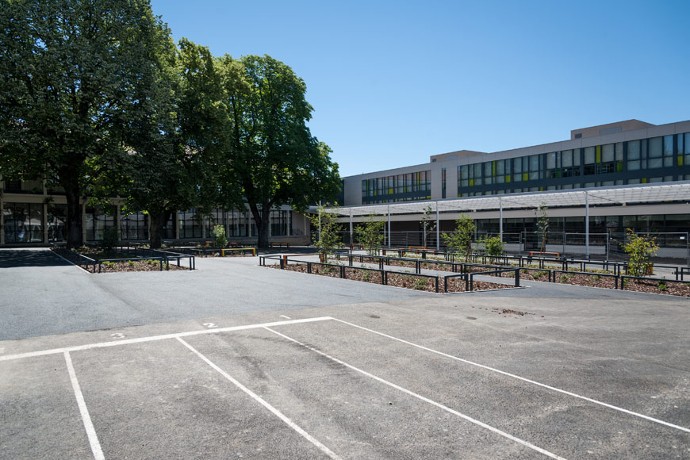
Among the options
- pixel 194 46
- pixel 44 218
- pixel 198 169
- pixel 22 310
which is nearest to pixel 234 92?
pixel 194 46

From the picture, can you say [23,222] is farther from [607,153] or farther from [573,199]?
[607,153]

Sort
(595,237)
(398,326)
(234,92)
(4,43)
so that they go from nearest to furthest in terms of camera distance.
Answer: (398,326) < (4,43) < (595,237) < (234,92)

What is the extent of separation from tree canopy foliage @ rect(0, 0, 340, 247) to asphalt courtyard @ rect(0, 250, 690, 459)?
19.7 m

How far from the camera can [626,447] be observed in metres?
4.77

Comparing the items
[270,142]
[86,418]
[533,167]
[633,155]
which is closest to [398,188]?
[533,167]

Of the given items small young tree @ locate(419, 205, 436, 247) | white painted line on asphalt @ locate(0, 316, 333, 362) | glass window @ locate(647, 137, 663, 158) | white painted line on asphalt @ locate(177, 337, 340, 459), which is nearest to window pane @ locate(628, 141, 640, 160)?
glass window @ locate(647, 137, 663, 158)

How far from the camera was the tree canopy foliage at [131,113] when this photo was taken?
27.1 metres

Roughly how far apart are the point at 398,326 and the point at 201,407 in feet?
18.2

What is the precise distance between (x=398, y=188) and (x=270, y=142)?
2289 cm

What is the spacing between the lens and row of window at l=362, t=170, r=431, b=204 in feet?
189

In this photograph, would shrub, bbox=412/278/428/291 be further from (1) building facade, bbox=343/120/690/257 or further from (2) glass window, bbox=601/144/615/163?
(2) glass window, bbox=601/144/615/163

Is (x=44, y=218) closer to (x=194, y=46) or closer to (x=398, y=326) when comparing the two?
(x=194, y=46)

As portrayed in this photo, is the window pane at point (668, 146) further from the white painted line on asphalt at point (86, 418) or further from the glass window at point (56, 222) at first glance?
the glass window at point (56, 222)

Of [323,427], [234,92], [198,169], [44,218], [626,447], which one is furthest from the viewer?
[44,218]
